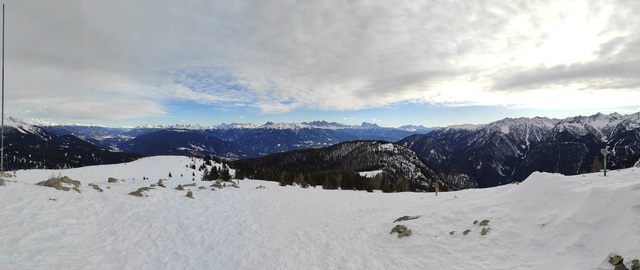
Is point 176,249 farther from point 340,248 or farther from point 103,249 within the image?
point 340,248

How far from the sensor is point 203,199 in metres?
24.5

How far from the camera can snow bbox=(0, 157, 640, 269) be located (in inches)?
400

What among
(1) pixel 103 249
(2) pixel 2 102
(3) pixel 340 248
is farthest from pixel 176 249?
(2) pixel 2 102

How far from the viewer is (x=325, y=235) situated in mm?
16281

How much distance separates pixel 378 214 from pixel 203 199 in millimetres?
14202

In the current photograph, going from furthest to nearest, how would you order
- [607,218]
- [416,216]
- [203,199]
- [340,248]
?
[203,199] < [416,216] < [340,248] < [607,218]

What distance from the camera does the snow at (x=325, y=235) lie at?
10.2m

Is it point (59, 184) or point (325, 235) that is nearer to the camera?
point (325, 235)

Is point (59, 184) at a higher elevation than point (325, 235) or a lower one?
higher

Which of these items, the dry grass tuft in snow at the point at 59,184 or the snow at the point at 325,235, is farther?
the dry grass tuft in snow at the point at 59,184

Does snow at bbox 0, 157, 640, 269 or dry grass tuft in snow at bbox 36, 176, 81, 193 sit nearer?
snow at bbox 0, 157, 640, 269

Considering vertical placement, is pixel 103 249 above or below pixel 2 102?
below

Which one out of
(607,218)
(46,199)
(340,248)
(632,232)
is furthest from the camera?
(46,199)

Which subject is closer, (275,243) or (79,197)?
(275,243)
